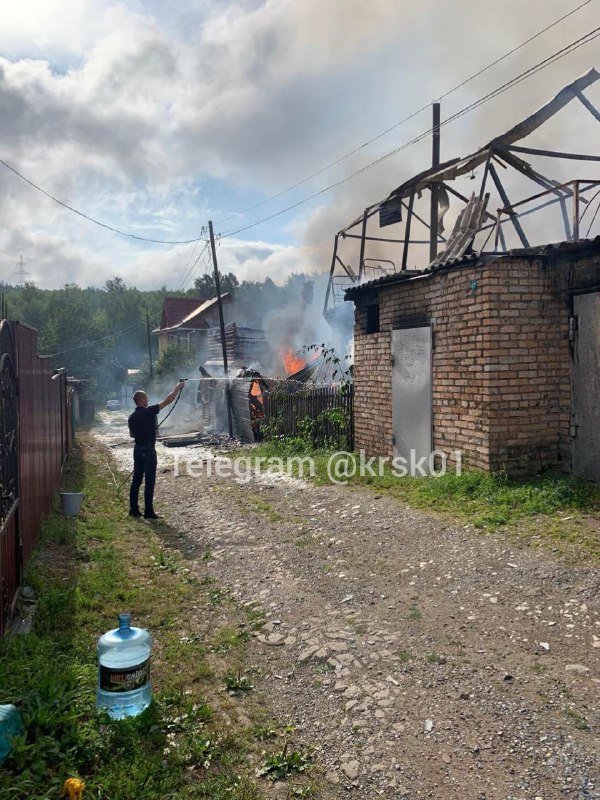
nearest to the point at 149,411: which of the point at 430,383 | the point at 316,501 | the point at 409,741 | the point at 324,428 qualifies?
the point at 316,501

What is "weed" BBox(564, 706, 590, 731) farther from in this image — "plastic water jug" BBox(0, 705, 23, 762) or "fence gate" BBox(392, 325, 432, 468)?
"fence gate" BBox(392, 325, 432, 468)

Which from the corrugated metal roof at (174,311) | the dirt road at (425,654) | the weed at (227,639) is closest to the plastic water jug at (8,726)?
the dirt road at (425,654)

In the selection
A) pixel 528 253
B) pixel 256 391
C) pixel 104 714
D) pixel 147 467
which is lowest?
pixel 104 714

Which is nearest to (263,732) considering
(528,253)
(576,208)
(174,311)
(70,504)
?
(70,504)

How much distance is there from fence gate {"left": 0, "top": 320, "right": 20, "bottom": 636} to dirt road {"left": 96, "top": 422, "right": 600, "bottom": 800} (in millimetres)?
1825

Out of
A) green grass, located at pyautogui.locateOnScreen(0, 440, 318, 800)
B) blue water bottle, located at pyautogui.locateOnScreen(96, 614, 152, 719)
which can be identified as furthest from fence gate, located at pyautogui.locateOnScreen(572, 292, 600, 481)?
blue water bottle, located at pyautogui.locateOnScreen(96, 614, 152, 719)

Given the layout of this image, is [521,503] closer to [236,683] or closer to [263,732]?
[236,683]

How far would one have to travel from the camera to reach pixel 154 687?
348 centimetres

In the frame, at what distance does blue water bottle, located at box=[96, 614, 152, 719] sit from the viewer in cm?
303

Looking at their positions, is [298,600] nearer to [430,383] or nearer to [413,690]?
[413,690]

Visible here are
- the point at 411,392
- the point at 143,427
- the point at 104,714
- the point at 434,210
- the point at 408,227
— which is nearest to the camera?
the point at 104,714

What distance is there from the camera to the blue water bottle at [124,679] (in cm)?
303

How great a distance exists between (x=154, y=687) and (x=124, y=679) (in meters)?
0.53

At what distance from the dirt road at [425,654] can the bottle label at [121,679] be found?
2.83ft
